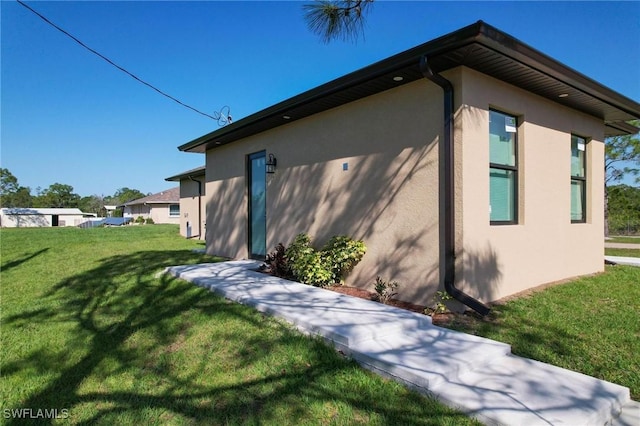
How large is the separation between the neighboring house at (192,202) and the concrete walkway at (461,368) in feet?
41.3

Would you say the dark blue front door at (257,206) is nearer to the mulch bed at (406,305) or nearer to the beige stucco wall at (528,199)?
the mulch bed at (406,305)

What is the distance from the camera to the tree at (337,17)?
3826mm

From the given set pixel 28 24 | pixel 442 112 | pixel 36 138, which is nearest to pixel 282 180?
pixel 442 112

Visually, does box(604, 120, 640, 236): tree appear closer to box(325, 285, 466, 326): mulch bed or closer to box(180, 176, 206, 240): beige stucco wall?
box(325, 285, 466, 326): mulch bed

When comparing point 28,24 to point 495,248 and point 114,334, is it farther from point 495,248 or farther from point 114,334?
point 495,248

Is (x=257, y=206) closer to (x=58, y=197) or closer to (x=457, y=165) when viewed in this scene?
(x=457, y=165)

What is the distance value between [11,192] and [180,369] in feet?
259

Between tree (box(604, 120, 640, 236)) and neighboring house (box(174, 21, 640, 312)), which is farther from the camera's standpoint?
tree (box(604, 120, 640, 236))

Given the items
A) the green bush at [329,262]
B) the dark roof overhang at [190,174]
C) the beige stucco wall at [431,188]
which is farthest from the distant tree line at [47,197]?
→ the green bush at [329,262]

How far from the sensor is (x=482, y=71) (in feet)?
14.6

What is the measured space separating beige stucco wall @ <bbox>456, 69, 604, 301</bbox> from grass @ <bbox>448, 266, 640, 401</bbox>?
0.41 meters

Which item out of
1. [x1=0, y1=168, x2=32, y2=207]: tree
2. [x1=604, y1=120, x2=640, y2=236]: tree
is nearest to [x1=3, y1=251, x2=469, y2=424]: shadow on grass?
[x1=604, y1=120, x2=640, y2=236]: tree

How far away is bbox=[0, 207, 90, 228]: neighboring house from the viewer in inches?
1850

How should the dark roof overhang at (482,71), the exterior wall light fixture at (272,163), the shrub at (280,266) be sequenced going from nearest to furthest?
the dark roof overhang at (482,71) → the shrub at (280,266) → the exterior wall light fixture at (272,163)
